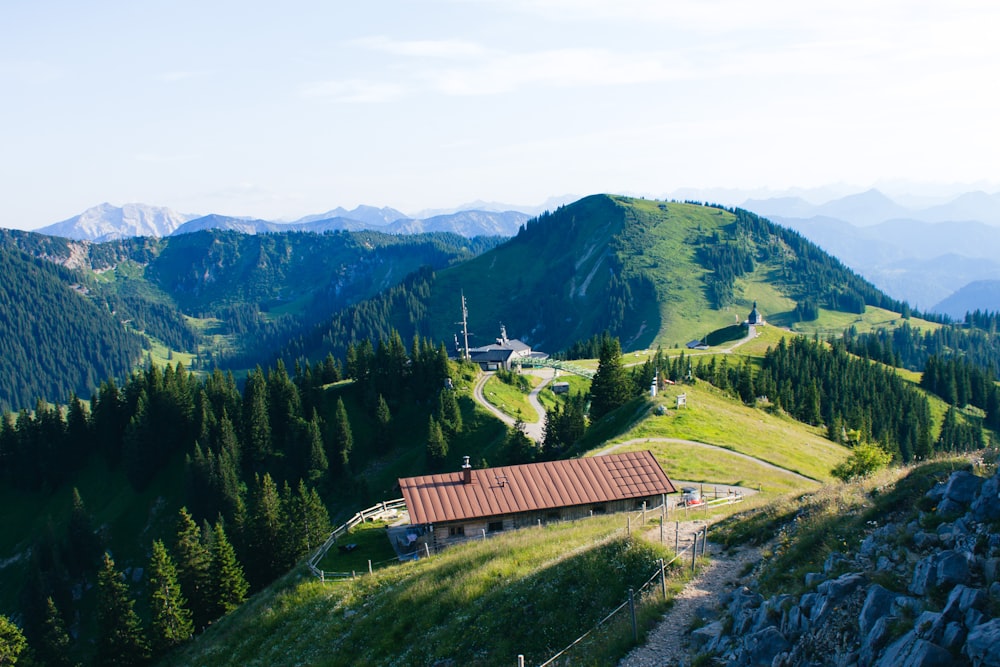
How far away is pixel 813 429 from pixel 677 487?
50447 mm

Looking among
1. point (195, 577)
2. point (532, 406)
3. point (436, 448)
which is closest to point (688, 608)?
point (195, 577)

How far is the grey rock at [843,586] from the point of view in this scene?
16.9m

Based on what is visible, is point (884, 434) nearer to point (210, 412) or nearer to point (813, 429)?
point (813, 429)

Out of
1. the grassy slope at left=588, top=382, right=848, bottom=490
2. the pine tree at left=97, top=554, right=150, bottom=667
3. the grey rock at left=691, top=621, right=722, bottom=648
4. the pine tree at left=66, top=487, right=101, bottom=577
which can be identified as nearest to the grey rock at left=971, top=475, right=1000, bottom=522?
the grey rock at left=691, top=621, right=722, bottom=648

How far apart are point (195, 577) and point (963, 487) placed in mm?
56489

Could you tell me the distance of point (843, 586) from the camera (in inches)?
667

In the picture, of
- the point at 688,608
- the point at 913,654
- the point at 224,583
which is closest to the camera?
the point at 913,654

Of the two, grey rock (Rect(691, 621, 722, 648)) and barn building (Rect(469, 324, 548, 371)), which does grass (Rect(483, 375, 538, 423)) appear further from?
grey rock (Rect(691, 621, 722, 648))

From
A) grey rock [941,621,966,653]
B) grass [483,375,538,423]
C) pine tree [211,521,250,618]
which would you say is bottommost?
pine tree [211,521,250,618]

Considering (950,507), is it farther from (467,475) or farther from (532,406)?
(532,406)

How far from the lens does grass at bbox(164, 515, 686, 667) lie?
79.5 feet

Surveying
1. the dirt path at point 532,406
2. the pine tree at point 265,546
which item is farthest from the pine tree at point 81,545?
the dirt path at point 532,406

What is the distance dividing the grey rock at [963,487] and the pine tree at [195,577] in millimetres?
53975

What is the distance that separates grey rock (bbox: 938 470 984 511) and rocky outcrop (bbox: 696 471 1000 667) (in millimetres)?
26
